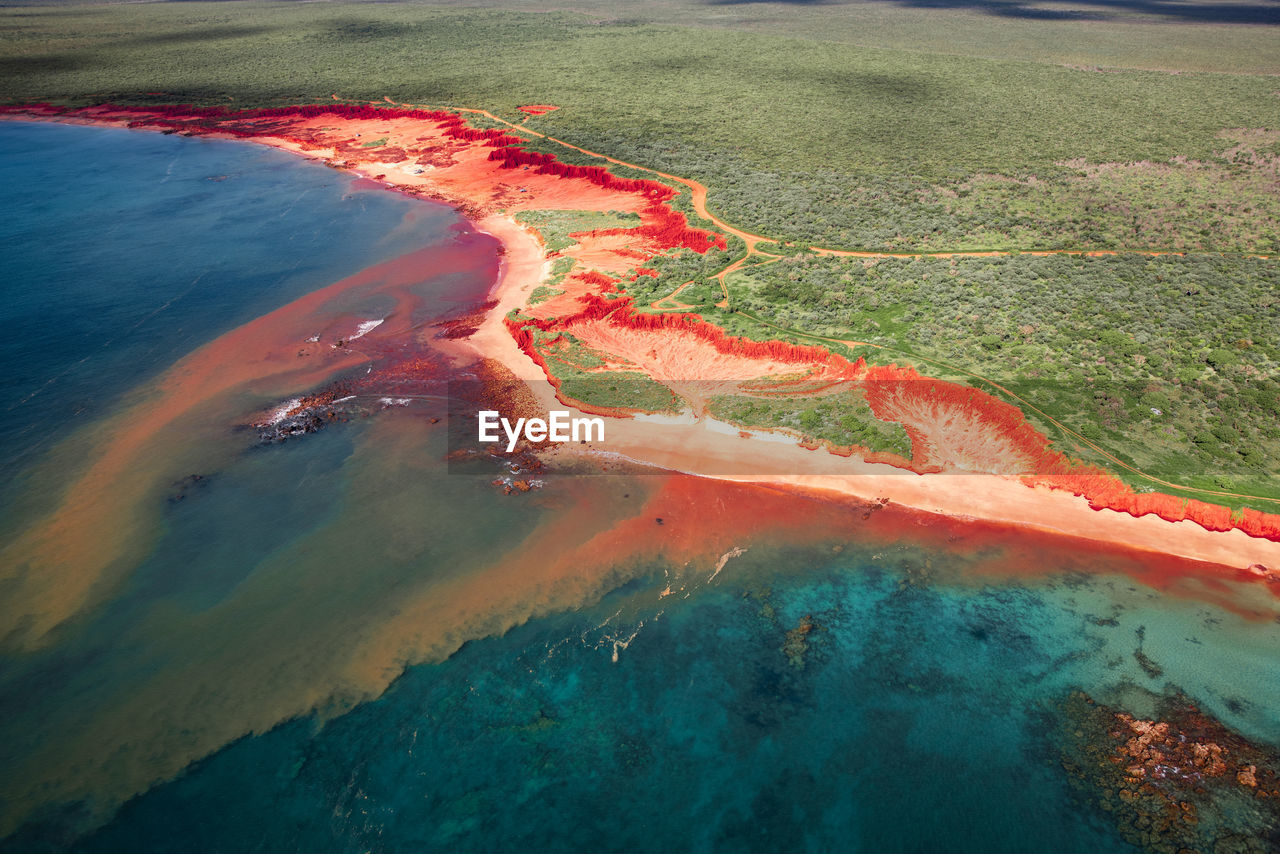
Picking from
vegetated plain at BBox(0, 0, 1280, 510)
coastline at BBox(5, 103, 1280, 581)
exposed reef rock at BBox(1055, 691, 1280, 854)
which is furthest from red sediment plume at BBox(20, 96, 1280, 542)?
exposed reef rock at BBox(1055, 691, 1280, 854)

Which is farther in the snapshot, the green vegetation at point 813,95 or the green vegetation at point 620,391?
the green vegetation at point 813,95

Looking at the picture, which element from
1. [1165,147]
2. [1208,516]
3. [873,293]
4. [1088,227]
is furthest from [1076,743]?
[1165,147]

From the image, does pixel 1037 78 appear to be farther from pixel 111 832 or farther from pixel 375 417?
pixel 111 832

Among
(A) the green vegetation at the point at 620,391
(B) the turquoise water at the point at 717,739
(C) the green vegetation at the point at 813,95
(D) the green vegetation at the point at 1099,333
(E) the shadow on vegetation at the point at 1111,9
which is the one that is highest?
(E) the shadow on vegetation at the point at 1111,9

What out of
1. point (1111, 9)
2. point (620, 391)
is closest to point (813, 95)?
point (620, 391)

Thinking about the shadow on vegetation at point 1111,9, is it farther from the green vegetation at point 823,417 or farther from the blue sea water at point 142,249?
the green vegetation at point 823,417

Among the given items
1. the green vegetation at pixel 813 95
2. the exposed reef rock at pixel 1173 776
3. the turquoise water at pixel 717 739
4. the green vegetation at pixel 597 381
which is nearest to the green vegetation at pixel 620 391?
the green vegetation at pixel 597 381
